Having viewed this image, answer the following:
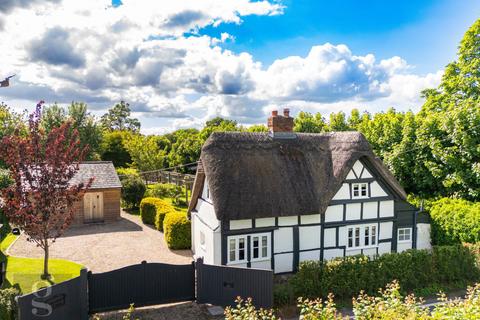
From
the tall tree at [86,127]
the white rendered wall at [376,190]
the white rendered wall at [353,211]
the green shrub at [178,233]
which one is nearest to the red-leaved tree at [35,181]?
the green shrub at [178,233]

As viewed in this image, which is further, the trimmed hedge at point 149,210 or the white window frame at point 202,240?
the trimmed hedge at point 149,210

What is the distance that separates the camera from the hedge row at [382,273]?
43.6 feet

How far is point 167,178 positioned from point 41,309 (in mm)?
30788

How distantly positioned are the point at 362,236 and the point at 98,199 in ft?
59.8

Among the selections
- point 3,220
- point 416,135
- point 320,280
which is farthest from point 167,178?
point 320,280

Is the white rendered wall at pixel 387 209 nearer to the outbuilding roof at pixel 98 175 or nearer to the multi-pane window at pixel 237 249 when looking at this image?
the multi-pane window at pixel 237 249

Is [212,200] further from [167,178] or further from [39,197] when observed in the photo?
[167,178]

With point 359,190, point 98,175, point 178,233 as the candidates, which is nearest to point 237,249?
point 178,233

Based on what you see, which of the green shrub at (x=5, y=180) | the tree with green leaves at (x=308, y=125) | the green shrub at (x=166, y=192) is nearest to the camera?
the green shrub at (x=5, y=180)

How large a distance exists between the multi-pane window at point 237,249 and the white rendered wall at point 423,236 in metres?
11.4

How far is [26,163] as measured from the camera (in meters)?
14.3

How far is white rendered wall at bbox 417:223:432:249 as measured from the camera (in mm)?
21059

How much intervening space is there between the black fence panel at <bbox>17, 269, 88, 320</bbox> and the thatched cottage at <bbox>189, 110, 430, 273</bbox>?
5370 millimetres

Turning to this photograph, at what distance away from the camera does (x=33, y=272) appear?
16203 millimetres
